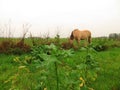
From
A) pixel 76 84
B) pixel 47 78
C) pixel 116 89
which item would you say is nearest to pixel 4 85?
pixel 116 89

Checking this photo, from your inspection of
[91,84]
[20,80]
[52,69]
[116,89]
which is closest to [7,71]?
[20,80]

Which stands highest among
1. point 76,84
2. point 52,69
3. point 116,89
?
point 52,69

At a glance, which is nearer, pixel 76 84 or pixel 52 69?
pixel 52 69

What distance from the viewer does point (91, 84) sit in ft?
23.2

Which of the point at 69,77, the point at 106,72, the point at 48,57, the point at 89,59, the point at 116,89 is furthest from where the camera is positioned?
the point at 106,72

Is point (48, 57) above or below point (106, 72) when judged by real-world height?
above

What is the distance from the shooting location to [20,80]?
756cm

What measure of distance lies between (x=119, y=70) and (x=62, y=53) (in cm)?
628

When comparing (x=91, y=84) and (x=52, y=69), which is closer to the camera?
(x=52, y=69)

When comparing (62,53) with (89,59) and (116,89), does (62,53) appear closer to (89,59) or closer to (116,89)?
(89,59)

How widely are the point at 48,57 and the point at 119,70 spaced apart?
6.40 metres

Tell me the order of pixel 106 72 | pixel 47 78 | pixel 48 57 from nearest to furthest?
1. pixel 48 57
2. pixel 47 78
3. pixel 106 72

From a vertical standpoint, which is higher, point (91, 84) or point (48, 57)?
point (48, 57)

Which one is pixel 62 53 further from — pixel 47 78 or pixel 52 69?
pixel 47 78
